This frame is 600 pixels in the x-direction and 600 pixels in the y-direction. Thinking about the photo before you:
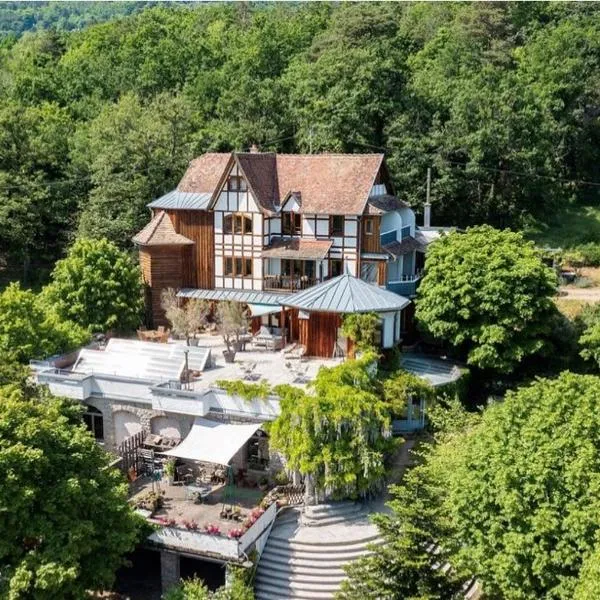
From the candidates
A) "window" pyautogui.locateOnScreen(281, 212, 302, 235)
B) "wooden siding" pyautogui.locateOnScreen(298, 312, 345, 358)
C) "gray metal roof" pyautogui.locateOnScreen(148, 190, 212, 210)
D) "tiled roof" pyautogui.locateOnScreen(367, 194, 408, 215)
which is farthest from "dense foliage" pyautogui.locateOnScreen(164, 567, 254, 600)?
"gray metal roof" pyautogui.locateOnScreen(148, 190, 212, 210)

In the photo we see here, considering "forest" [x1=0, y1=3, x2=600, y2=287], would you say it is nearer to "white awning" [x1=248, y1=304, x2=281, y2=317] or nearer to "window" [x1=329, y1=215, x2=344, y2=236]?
"window" [x1=329, y1=215, x2=344, y2=236]

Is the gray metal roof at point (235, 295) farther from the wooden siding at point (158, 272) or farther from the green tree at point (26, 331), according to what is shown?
the green tree at point (26, 331)

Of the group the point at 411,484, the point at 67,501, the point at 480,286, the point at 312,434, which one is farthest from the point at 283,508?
the point at 480,286

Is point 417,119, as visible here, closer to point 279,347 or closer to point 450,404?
point 279,347

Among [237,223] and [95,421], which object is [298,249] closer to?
[237,223]

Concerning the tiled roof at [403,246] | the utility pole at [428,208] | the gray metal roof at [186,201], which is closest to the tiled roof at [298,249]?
the tiled roof at [403,246]

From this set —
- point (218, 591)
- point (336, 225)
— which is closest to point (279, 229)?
point (336, 225)
